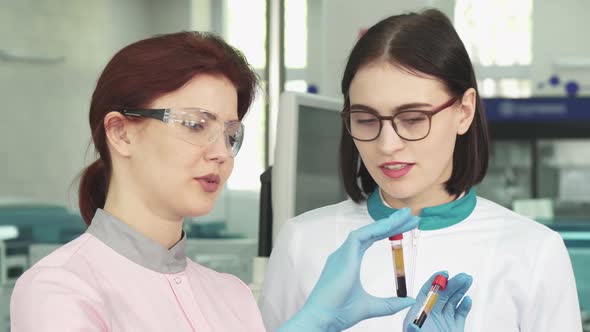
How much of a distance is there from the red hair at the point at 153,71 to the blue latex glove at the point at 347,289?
297 mm

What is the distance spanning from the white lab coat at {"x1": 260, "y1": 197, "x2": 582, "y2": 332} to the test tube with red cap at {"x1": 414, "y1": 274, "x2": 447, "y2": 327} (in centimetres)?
25

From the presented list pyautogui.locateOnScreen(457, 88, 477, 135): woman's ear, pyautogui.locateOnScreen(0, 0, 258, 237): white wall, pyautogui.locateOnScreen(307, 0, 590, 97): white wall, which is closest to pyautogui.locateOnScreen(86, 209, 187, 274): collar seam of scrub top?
pyautogui.locateOnScreen(457, 88, 477, 135): woman's ear

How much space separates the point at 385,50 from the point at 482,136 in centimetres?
30

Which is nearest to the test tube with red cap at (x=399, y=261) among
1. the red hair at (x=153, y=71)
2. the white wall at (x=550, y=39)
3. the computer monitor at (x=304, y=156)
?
the red hair at (x=153, y=71)

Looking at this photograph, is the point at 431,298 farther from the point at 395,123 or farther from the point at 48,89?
the point at 48,89

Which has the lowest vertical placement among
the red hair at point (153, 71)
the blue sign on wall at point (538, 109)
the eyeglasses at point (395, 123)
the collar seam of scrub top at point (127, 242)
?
the blue sign on wall at point (538, 109)

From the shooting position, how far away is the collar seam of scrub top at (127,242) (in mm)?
1183

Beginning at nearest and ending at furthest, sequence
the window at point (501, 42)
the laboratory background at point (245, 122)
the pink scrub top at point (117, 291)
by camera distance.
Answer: the pink scrub top at point (117, 291)
the laboratory background at point (245, 122)
the window at point (501, 42)

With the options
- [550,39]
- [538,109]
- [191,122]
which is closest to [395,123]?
[191,122]

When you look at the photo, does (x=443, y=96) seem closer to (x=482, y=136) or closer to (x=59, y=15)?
(x=482, y=136)

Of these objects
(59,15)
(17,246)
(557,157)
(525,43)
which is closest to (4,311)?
(17,246)

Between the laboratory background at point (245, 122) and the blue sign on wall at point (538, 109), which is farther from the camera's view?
the blue sign on wall at point (538, 109)

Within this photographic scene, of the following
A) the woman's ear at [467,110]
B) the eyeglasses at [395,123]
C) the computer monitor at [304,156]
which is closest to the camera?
the eyeglasses at [395,123]

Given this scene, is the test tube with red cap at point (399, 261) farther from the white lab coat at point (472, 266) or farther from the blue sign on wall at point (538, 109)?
the blue sign on wall at point (538, 109)
